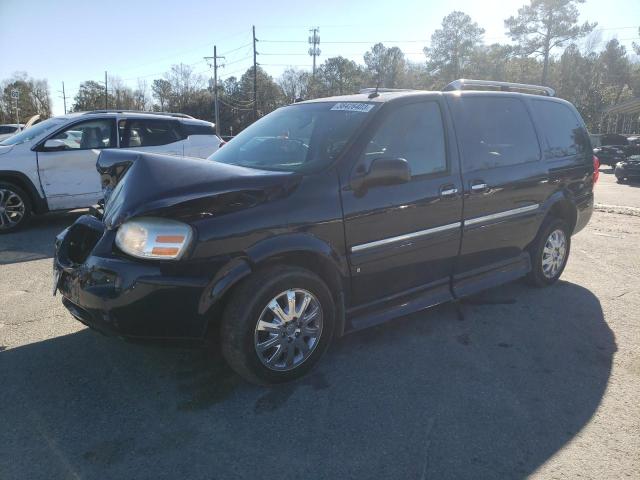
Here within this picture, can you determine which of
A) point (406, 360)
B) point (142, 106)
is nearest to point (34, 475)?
point (406, 360)

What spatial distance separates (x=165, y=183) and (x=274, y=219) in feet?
2.18

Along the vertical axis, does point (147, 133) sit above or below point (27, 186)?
above

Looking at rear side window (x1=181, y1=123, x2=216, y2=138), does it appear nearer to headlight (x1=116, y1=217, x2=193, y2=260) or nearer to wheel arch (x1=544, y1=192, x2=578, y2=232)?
wheel arch (x1=544, y1=192, x2=578, y2=232)

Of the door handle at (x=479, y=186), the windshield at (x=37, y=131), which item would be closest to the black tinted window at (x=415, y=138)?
the door handle at (x=479, y=186)

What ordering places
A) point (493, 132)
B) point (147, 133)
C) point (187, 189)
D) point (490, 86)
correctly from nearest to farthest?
point (187, 189) → point (493, 132) → point (490, 86) → point (147, 133)

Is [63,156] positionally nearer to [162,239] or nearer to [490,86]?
[162,239]

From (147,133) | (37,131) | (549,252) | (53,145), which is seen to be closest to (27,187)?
(53,145)

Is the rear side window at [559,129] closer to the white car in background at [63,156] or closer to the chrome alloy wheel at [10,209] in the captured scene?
the white car in background at [63,156]

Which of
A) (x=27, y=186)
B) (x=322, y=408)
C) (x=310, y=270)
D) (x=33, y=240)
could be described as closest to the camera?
(x=322, y=408)

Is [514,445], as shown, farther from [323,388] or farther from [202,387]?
[202,387]

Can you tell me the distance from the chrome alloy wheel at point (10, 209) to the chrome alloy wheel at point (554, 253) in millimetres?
7264

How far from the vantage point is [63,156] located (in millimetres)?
7820

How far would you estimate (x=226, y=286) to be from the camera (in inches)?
112

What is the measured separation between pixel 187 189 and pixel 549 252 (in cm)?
396
